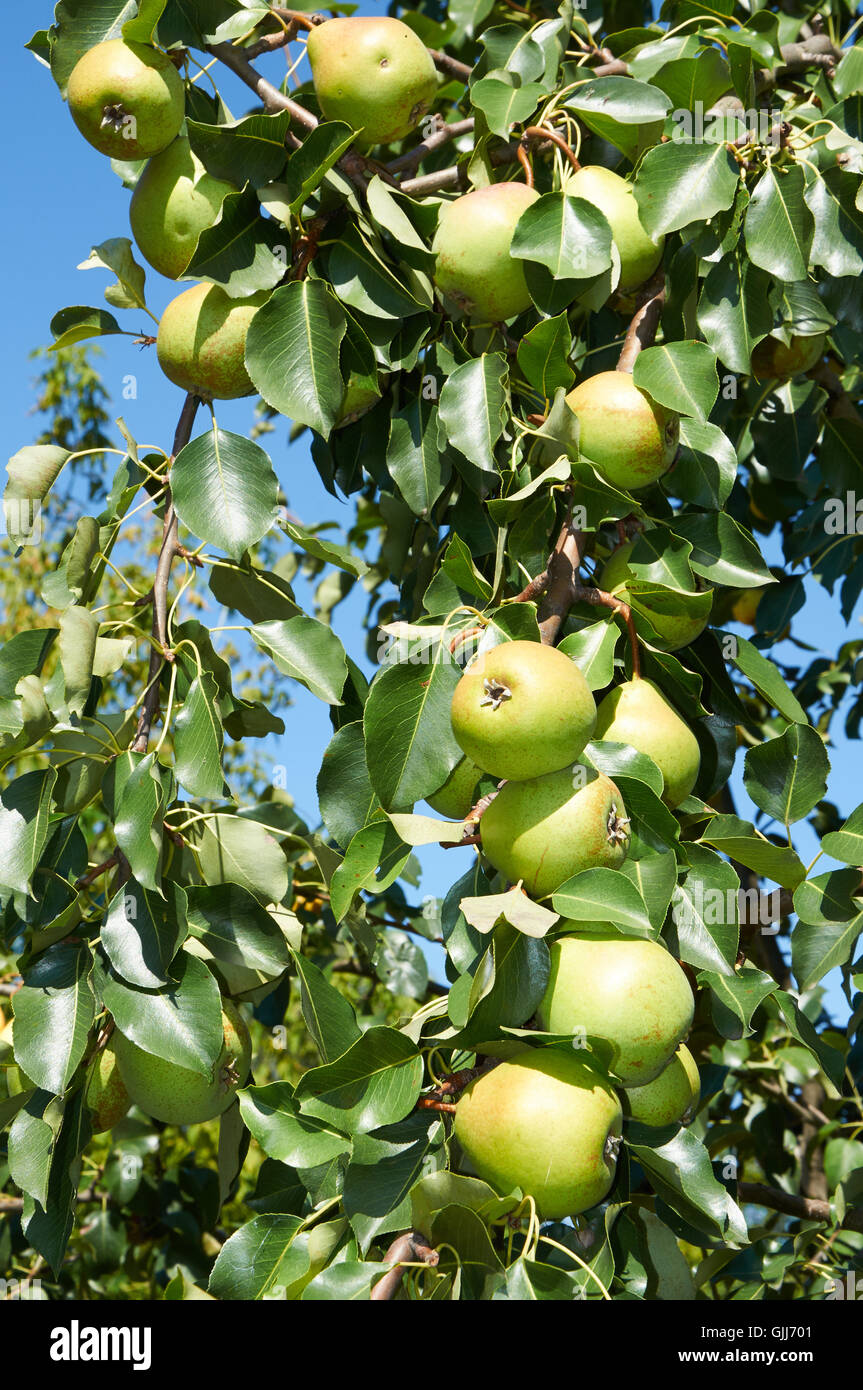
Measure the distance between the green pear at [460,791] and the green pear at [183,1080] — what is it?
0.40 meters

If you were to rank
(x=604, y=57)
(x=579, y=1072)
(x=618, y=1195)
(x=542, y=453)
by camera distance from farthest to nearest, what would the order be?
1. (x=604, y=57)
2. (x=542, y=453)
3. (x=618, y=1195)
4. (x=579, y=1072)

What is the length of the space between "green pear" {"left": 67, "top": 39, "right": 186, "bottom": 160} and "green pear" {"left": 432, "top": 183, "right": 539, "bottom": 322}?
416 millimetres

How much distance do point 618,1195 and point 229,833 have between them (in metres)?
0.70

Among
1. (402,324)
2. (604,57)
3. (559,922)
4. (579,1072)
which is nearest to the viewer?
(579,1072)

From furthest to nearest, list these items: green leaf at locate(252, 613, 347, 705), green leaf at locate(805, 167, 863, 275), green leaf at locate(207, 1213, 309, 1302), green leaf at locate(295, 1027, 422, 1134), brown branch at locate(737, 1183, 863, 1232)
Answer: brown branch at locate(737, 1183, 863, 1232)
green leaf at locate(805, 167, 863, 275)
green leaf at locate(252, 613, 347, 705)
green leaf at locate(207, 1213, 309, 1302)
green leaf at locate(295, 1027, 422, 1134)

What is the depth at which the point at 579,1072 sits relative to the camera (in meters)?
1.32

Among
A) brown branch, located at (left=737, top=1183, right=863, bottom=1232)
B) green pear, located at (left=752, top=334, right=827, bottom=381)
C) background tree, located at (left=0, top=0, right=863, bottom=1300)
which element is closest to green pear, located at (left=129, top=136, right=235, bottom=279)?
background tree, located at (left=0, top=0, right=863, bottom=1300)

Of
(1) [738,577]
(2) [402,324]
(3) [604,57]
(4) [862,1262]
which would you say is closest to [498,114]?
(2) [402,324]

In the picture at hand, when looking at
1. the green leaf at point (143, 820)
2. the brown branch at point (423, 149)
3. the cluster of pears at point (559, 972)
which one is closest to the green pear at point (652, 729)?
the cluster of pears at point (559, 972)

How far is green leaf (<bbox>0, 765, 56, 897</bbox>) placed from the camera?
1.55 meters

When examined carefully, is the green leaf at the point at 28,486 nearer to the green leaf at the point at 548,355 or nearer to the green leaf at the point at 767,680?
the green leaf at the point at 548,355

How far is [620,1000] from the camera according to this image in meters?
1.33

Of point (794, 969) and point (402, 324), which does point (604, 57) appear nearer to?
point (402, 324)

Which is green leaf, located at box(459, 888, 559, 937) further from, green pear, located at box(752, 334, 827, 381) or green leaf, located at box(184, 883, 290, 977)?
green pear, located at box(752, 334, 827, 381)
